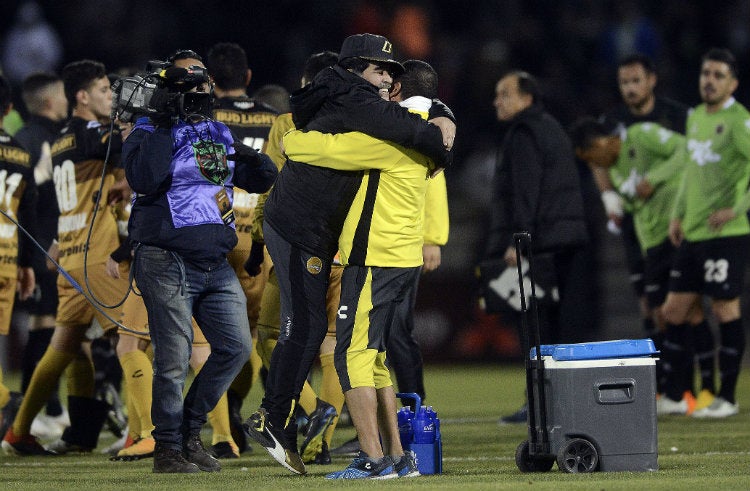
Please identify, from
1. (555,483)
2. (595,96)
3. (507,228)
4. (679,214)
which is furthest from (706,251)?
(595,96)

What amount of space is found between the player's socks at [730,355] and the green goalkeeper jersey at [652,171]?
3.57 feet

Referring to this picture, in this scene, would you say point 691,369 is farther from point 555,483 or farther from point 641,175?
point 555,483

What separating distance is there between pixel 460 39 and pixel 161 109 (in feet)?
44.1

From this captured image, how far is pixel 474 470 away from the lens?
7422mm

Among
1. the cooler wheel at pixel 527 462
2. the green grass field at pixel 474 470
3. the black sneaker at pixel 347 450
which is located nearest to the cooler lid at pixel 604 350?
the green grass field at pixel 474 470

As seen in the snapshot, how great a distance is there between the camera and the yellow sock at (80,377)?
30.6 feet

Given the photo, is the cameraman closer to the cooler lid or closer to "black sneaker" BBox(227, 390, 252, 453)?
"black sneaker" BBox(227, 390, 252, 453)

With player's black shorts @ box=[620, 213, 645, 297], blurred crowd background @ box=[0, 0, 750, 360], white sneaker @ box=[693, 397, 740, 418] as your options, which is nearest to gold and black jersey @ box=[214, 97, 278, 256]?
white sneaker @ box=[693, 397, 740, 418]

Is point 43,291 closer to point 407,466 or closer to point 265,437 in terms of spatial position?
point 265,437

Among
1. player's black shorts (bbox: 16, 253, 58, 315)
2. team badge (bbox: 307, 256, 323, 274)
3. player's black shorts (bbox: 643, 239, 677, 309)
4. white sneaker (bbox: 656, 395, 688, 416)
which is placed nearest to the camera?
team badge (bbox: 307, 256, 323, 274)

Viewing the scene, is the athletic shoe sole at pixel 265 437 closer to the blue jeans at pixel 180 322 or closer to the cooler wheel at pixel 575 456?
the blue jeans at pixel 180 322

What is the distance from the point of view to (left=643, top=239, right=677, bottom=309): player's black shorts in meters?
12.2

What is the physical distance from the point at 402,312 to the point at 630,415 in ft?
8.84

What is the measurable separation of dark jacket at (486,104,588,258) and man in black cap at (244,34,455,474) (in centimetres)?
402
